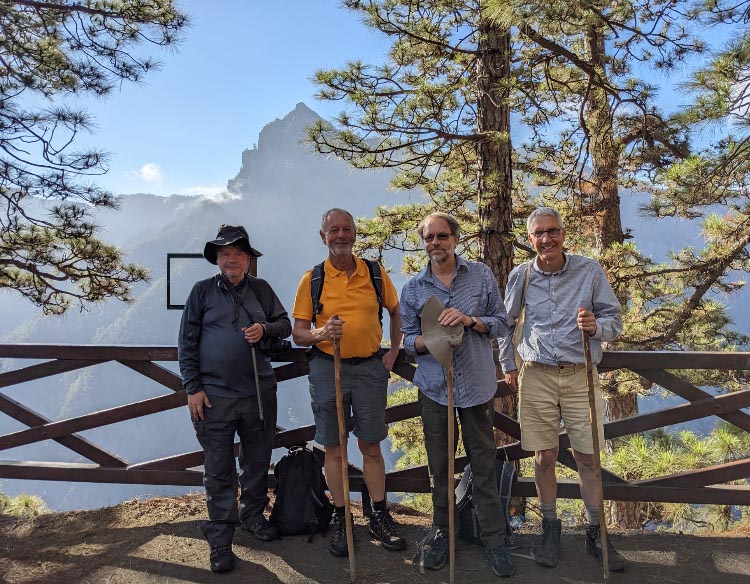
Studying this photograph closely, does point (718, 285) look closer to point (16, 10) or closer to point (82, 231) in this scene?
point (82, 231)

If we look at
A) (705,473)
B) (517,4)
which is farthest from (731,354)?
(517,4)

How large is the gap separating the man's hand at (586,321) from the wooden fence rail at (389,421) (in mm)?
668

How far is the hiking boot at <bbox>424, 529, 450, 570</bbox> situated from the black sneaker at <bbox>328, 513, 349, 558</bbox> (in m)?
0.49

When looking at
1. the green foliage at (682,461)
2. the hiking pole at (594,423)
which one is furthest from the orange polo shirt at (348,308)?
the green foliage at (682,461)

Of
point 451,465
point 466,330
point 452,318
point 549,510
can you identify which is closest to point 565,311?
point 466,330

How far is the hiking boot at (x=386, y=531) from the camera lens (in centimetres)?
306

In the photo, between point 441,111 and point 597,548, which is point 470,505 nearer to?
point 597,548

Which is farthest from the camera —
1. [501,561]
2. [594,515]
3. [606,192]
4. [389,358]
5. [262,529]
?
[606,192]

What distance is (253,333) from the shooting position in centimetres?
297

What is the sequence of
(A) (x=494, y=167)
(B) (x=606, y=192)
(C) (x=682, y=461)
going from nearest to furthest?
(C) (x=682, y=461), (A) (x=494, y=167), (B) (x=606, y=192)

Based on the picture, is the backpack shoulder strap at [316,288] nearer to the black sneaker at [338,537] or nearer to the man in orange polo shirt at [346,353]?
the man in orange polo shirt at [346,353]

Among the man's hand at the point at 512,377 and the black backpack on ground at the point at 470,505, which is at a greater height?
the man's hand at the point at 512,377

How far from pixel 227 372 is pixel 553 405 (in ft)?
5.98

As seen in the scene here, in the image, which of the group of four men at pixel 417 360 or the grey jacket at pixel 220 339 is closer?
the group of four men at pixel 417 360
